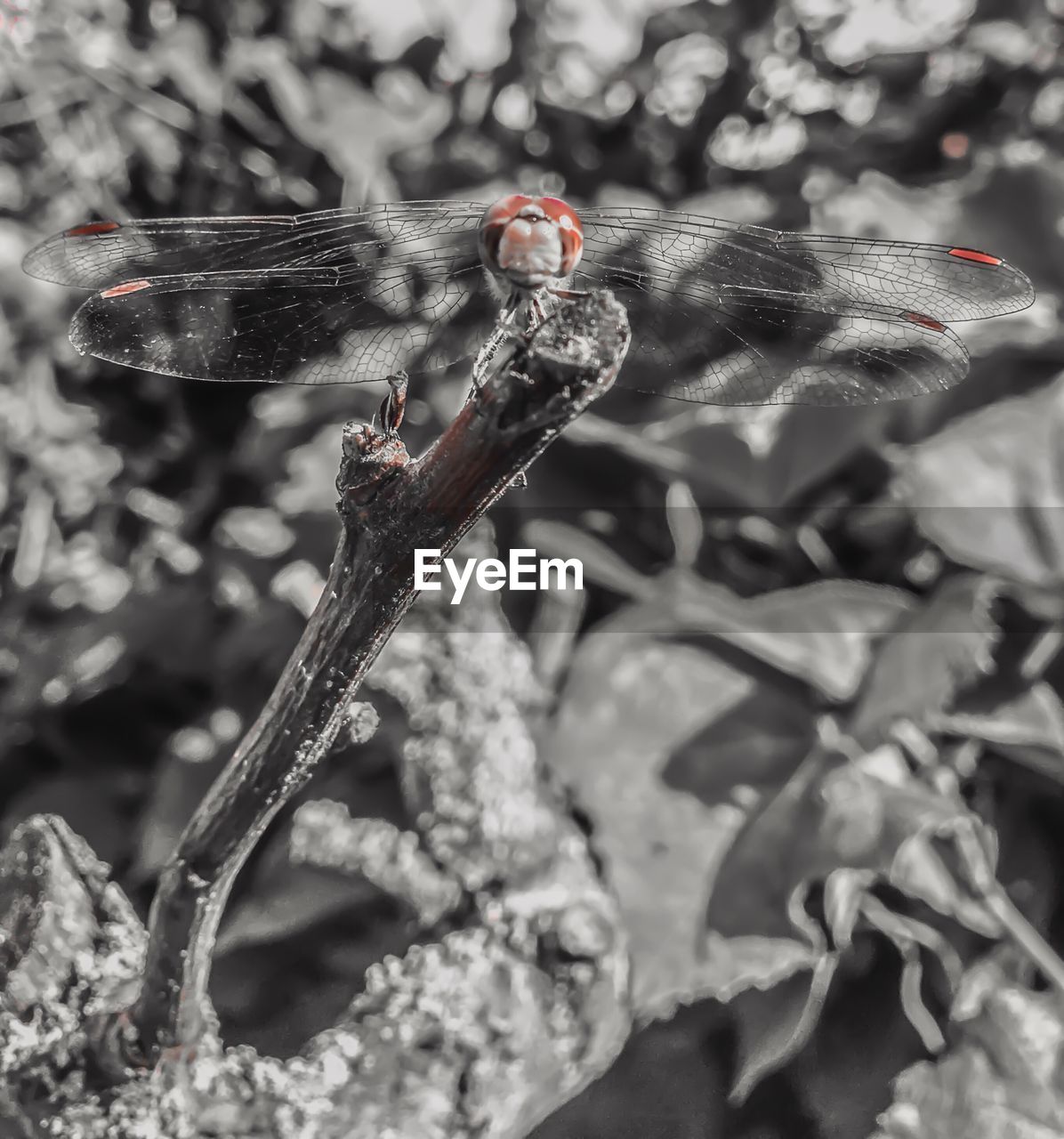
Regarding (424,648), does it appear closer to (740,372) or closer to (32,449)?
(740,372)

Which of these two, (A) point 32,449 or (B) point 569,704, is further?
(A) point 32,449

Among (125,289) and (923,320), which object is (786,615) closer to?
(923,320)

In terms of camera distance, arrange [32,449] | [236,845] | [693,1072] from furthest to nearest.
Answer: [32,449] < [693,1072] < [236,845]

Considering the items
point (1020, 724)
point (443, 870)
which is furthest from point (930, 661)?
point (443, 870)

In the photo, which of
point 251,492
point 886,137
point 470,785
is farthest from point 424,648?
point 886,137

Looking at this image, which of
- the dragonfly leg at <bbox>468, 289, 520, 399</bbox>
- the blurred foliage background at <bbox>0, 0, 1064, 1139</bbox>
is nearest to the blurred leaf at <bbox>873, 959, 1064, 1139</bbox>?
the blurred foliage background at <bbox>0, 0, 1064, 1139</bbox>

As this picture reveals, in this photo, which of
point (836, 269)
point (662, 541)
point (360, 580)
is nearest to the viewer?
point (360, 580)

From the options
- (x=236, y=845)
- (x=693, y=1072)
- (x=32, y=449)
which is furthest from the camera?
(x=32, y=449)
